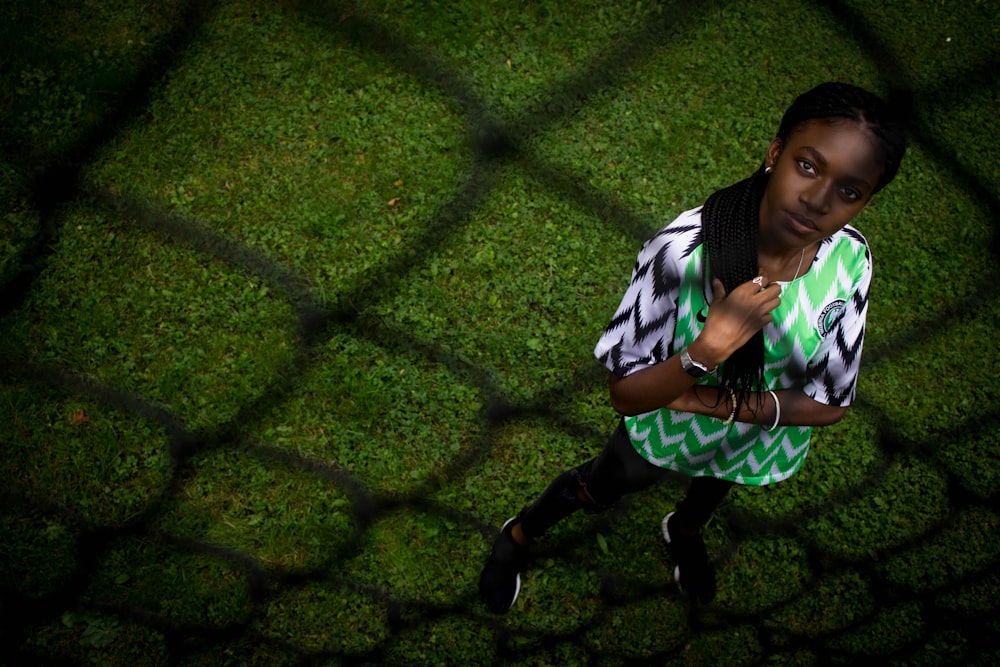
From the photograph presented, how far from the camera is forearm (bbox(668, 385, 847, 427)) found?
1.10m

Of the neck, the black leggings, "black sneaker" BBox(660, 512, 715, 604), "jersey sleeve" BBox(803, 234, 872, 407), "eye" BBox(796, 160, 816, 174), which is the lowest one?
"black sneaker" BBox(660, 512, 715, 604)

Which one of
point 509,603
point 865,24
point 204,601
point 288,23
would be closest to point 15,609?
point 204,601

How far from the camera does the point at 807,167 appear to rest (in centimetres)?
93

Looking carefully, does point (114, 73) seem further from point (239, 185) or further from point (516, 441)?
point (516, 441)

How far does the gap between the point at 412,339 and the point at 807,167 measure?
44.1 inches

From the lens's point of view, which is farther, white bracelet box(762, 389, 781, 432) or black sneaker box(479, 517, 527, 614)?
black sneaker box(479, 517, 527, 614)

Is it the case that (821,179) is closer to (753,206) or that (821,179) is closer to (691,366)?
(753,206)

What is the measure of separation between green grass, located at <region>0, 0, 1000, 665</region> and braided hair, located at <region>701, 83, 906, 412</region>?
0.77 meters

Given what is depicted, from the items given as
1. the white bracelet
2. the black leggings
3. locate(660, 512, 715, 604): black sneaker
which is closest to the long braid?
the white bracelet

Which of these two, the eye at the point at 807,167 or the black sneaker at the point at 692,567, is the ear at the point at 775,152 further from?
the black sneaker at the point at 692,567

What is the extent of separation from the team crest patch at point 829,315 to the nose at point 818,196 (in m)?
0.18

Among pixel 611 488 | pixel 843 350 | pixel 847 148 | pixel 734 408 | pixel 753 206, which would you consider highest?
pixel 847 148

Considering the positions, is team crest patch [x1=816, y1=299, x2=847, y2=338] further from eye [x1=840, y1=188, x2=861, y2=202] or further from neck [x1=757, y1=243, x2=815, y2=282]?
eye [x1=840, y1=188, x2=861, y2=202]

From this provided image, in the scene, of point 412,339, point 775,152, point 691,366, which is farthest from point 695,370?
point 412,339
